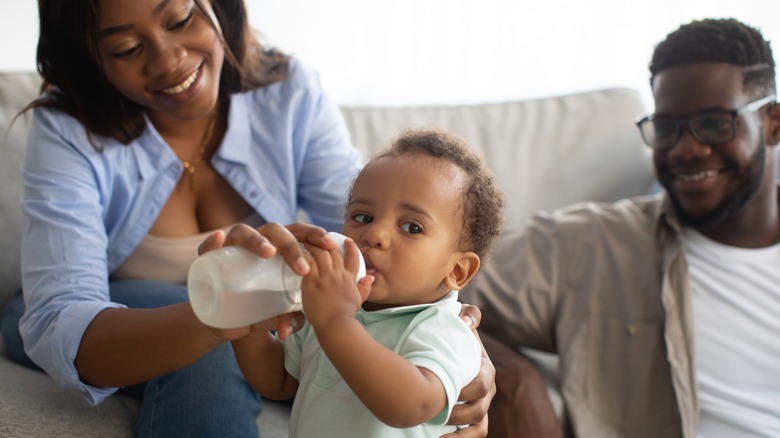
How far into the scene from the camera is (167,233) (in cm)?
170

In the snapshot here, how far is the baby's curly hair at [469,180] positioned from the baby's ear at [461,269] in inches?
0.6

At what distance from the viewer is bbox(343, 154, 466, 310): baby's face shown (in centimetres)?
107

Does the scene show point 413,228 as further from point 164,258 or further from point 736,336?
point 736,336

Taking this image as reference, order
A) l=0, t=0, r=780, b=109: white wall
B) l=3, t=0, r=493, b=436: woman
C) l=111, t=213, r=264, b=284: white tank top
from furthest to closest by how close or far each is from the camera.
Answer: l=0, t=0, r=780, b=109: white wall → l=111, t=213, r=264, b=284: white tank top → l=3, t=0, r=493, b=436: woman

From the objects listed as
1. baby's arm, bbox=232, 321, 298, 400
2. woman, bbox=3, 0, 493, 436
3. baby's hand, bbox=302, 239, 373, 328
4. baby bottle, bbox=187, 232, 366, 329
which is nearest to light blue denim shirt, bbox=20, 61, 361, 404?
woman, bbox=3, 0, 493, 436

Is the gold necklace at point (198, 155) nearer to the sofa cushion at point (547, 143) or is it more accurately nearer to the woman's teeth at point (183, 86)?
the woman's teeth at point (183, 86)

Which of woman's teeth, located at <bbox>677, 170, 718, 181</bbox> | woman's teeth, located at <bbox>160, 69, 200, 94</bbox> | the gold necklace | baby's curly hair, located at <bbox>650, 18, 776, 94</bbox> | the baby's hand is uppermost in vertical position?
baby's curly hair, located at <bbox>650, 18, 776, 94</bbox>

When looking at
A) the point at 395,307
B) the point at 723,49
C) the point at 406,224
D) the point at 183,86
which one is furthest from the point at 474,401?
the point at 723,49

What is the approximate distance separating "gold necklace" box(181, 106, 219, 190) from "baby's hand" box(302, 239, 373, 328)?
0.86m

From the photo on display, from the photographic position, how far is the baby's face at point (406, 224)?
1.07 metres

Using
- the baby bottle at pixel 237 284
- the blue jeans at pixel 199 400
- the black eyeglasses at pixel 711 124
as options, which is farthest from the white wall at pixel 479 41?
the baby bottle at pixel 237 284

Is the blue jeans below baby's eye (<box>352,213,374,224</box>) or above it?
below

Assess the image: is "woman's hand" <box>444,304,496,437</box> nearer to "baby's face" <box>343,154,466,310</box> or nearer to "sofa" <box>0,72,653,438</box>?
"baby's face" <box>343,154,466,310</box>

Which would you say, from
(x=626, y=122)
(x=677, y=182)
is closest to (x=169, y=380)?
(x=677, y=182)
